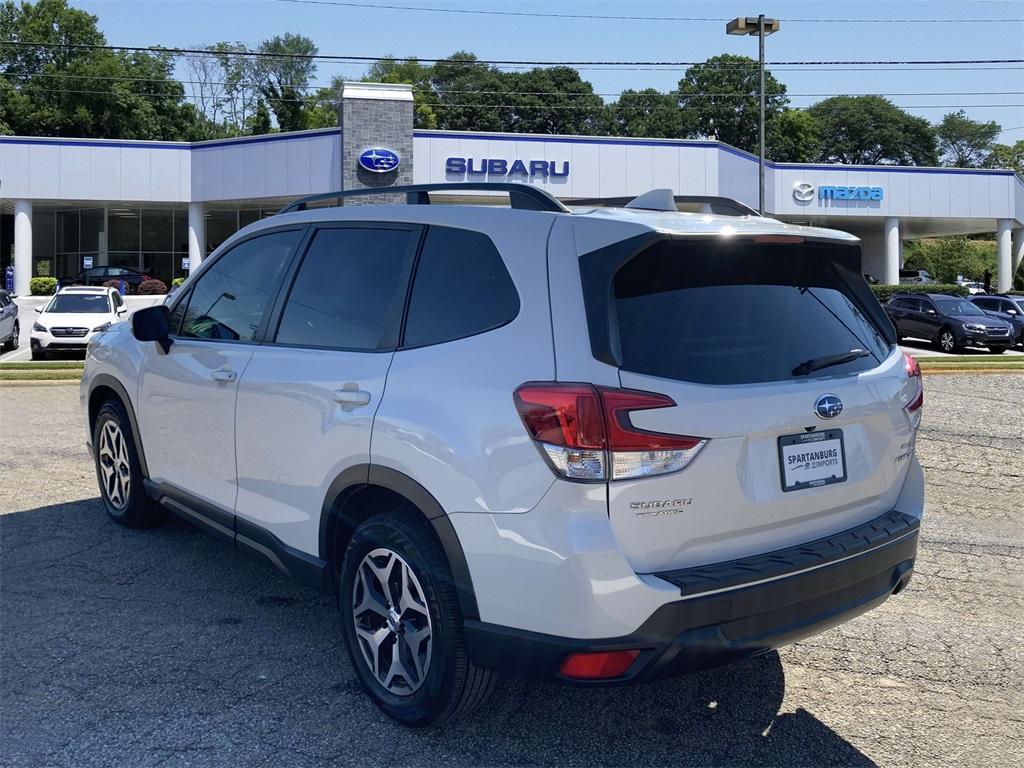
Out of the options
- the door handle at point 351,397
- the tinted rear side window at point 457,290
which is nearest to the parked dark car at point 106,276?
the door handle at point 351,397

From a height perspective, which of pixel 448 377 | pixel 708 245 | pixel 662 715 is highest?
pixel 708 245

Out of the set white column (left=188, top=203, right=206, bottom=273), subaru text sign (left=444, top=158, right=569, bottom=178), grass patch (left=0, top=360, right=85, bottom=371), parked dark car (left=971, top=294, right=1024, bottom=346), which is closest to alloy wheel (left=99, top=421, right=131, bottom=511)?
grass patch (left=0, top=360, right=85, bottom=371)

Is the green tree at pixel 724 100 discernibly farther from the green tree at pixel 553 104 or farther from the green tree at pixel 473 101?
the green tree at pixel 473 101

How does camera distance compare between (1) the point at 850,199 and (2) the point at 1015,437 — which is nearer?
(2) the point at 1015,437

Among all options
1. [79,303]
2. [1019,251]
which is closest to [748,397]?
[79,303]

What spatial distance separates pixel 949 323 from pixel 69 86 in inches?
2546

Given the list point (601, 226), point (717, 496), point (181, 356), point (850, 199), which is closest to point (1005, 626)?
point (717, 496)

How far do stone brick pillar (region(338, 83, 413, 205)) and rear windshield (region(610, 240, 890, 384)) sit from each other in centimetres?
3249

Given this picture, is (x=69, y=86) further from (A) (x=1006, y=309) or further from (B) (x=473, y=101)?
(A) (x=1006, y=309)

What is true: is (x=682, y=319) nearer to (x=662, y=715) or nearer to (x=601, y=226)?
(x=601, y=226)

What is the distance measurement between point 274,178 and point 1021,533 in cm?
3592

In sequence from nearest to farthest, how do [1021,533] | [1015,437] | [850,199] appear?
[1021,533], [1015,437], [850,199]

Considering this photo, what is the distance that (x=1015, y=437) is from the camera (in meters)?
9.36

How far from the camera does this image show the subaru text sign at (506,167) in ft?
122
